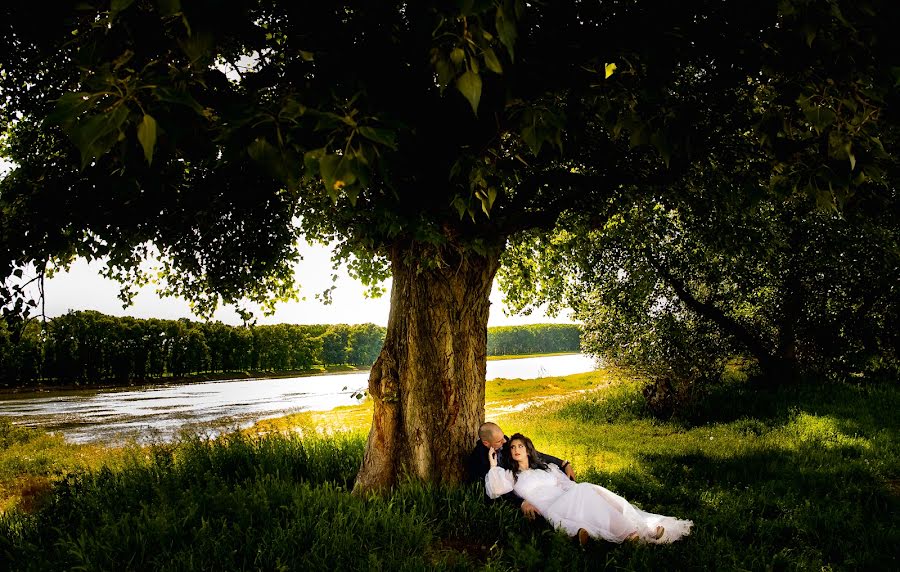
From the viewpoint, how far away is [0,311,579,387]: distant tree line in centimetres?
5466

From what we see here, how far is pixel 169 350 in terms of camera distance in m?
66.8

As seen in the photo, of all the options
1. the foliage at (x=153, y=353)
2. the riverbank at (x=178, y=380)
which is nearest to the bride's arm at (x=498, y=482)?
the foliage at (x=153, y=353)

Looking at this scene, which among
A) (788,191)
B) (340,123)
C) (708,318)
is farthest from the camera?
(708,318)

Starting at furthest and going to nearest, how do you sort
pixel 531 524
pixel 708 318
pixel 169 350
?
pixel 169 350 → pixel 708 318 → pixel 531 524

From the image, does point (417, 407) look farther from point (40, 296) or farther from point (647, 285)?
point (647, 285)

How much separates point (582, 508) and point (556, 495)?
0.45 meters

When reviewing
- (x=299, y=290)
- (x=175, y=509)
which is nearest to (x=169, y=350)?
(x=299, y=290)

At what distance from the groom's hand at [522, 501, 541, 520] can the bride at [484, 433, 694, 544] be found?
0.07m

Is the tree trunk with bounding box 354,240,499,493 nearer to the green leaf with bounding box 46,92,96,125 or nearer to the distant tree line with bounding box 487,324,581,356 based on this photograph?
the green leaf with bounding box 46,92,96,125

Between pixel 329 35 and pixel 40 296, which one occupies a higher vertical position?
pixel 329 35

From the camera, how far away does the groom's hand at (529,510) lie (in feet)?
18.9

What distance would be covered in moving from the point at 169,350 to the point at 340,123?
243 feet

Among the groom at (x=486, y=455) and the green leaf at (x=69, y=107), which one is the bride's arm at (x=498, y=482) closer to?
the groom at (x=486, y=455)

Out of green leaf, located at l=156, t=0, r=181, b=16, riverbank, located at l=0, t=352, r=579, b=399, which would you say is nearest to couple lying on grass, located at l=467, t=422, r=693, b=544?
green leaf, located at l=156, t=0, r=181, b=16
